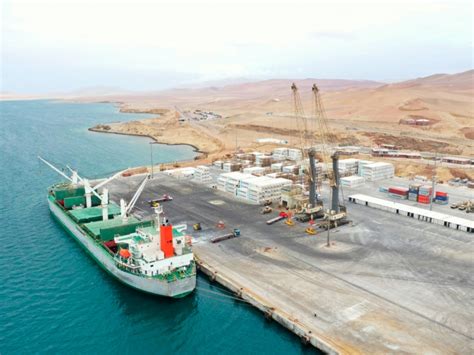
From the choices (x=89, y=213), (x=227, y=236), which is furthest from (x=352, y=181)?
(x=89, y=213)

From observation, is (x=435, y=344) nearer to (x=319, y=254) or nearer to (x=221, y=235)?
(x=319, y=254)

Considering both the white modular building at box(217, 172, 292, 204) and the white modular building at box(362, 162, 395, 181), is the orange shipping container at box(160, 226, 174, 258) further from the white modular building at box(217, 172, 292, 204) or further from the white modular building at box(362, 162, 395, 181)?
the white modular building at box(362, 162, 395, 181)

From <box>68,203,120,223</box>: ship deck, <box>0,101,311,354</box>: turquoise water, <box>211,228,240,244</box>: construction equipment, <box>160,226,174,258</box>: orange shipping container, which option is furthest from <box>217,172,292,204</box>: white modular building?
<box>160,226,174,258</box>: orange shipping container

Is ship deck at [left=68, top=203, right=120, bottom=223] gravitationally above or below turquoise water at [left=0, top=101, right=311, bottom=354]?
above

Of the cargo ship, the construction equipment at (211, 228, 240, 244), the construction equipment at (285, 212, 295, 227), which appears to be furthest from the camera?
the construction equipment at (285, 212, 295, 227)

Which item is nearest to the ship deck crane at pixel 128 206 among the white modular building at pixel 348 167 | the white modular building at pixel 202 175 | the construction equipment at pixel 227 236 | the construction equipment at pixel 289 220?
the construction equipment at pixel 227 236

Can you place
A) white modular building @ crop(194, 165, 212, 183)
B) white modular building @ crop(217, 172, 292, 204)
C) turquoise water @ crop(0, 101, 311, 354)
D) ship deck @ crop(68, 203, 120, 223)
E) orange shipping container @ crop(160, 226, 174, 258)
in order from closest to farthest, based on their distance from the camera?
turquoise water @ crop(0, 101, 311, 354) → orange shipping container @ crop(160, 226, 174, 258) → ship deck @ crop(68, 203, 120, 223) → white modular building @ crop(217, 172, 292, 204) → white modular building @ crop(194, 165, 212, 183)

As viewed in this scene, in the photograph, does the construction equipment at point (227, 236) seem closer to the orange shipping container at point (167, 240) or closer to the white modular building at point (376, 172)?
the orange shipping container at point (167, 240)
